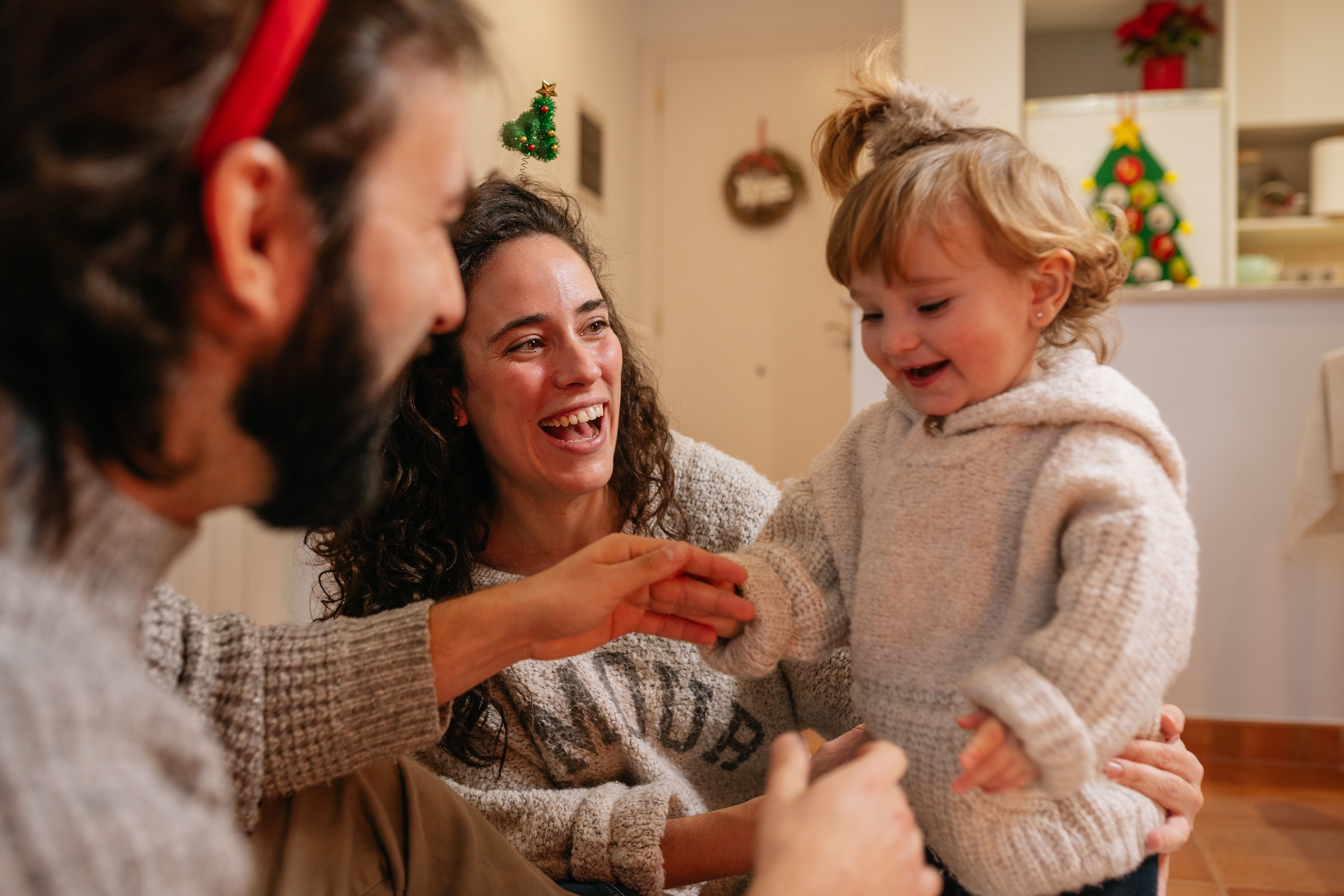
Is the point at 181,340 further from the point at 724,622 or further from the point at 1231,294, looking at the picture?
the point at 1231,294

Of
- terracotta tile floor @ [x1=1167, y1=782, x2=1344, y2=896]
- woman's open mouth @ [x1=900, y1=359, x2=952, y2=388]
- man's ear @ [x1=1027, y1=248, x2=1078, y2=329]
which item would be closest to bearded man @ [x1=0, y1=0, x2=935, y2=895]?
woman's open mouth @ [x1=900, y1=359, x2=952, y2=388]

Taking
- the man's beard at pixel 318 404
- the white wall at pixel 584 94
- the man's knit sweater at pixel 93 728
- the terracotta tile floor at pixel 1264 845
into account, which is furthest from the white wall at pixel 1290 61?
the man's knit sweater at pixel 93 728

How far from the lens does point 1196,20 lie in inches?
175

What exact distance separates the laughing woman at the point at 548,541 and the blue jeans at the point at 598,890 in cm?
1

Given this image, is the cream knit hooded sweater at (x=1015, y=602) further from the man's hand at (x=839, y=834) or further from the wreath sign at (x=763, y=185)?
the wreath sign at (x=763, y=185)

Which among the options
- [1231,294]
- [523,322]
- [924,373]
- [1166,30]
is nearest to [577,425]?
[523,322]

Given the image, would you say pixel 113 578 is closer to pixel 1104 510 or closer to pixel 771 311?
pixel 1104 510

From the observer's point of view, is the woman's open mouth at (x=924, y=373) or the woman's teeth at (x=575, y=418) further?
the woman's teeth at (x=575, y=418)

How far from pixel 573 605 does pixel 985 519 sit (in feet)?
1.37

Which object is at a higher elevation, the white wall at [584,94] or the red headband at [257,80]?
the white wall at [584,94]

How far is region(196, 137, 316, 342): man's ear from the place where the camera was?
25.0 inches

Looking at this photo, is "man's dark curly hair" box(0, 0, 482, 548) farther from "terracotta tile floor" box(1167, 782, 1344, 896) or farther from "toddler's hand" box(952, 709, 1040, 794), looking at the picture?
"terracotta tile floor" box(1167, 782, 1344, 896)

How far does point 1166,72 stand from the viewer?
176 inches

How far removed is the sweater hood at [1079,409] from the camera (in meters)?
0.95
